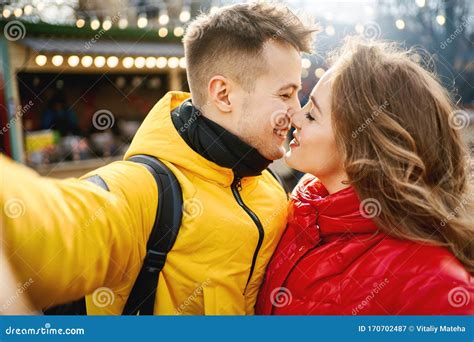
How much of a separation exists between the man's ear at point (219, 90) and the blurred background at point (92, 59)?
2.15 m

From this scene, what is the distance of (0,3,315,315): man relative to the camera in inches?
40.1

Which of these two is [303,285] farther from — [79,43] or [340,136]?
[79,43]

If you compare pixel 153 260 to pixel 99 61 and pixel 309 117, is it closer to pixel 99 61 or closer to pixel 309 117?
pixel 309 117

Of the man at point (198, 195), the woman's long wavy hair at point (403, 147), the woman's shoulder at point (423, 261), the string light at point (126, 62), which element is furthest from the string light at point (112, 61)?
the woman's shoulder at point (423, 261)

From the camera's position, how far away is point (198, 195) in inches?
54.1

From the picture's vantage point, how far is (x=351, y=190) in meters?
1.43

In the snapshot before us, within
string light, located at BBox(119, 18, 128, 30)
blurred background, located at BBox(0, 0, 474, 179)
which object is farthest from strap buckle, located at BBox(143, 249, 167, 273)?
string light, located at BBox(119, 18, 128, 30)

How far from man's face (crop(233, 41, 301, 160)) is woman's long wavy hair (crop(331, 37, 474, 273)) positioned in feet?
0.56

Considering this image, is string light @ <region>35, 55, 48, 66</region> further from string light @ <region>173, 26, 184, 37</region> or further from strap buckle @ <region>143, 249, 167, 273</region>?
strap buckle @ <region>143, 249, 167, 273</region>

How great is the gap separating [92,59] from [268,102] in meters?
3.73

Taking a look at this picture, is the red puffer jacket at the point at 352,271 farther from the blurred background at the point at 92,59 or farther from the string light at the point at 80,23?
the string light at the point at 80,23

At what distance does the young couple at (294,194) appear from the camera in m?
1.26

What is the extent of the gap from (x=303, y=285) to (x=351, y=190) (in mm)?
319

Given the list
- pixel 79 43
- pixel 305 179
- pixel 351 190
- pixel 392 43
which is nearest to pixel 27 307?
pixel 351 190
